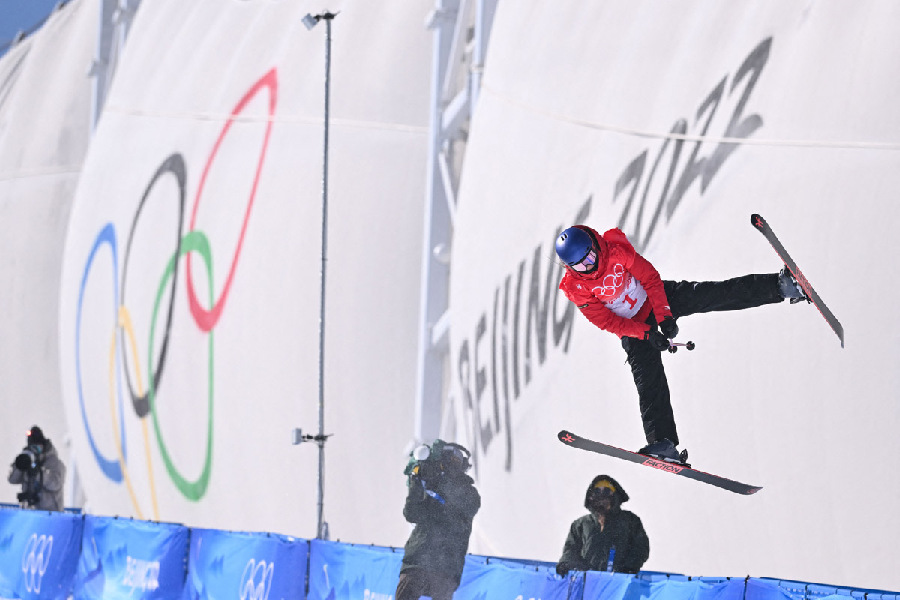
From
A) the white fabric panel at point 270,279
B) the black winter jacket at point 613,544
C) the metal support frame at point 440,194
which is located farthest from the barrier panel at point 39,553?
the black winter jacket at point 613,544

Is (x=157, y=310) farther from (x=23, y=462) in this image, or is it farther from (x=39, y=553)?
(x=39, y=553)

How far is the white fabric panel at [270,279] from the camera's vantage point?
15.9m

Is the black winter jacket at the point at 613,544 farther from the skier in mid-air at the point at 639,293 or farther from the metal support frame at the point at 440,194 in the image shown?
the metal support frame at the point at 440,194

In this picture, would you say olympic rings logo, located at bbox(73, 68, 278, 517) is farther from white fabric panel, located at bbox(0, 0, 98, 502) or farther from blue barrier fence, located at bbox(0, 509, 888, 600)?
white fabric panel, located at bbox(0, 0, 98, 502)

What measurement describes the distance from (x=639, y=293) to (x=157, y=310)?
12.1m

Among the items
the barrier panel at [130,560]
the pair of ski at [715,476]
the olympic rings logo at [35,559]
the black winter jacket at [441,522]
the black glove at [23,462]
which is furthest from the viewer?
the black glove at [23,462]

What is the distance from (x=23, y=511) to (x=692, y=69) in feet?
26.4

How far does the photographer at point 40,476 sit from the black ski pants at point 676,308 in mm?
10658

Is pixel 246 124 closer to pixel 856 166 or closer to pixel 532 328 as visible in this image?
pixel 532 328

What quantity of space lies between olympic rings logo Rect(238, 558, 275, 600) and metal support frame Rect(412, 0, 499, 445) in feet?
12.6

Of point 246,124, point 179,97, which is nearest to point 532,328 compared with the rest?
point 246,124

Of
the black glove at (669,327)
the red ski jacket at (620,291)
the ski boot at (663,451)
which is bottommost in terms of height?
the ski boot at (663,451)

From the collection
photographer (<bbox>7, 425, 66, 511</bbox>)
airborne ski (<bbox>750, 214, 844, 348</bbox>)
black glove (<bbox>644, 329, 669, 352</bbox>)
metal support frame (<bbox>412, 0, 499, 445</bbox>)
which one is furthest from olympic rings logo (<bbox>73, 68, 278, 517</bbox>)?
airborne ski (<bbox>750, 214, 844, 348</bbox>)

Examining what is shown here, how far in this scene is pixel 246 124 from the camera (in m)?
17.5
